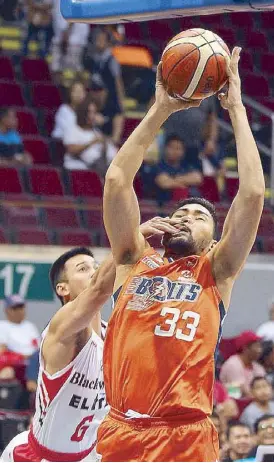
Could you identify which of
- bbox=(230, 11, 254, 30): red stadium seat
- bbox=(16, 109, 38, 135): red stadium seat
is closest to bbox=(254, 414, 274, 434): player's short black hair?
bbox=(16, 109, 38, 135): red stadium seat

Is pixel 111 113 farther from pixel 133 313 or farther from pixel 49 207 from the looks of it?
pixel 133 313

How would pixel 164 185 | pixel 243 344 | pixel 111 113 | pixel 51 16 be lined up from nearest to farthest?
pixel 243 344, pixel 164 185, pixel 111 113, pixel 51 16

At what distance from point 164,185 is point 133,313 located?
7.27 metres

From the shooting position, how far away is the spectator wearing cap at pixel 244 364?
11.4m

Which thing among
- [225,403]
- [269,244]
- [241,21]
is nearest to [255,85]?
[241,21]

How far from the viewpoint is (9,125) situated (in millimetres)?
13492

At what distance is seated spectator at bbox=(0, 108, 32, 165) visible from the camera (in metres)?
13.4

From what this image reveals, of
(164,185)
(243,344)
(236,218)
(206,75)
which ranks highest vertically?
(206,75)

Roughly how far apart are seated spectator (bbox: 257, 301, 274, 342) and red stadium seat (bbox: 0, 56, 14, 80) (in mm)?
4970

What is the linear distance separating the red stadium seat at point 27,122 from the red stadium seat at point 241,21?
4405 mm

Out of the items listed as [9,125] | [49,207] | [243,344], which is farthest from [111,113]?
[243,344]

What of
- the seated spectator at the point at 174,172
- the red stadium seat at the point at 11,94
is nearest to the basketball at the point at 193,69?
the seated spectator at the point at 174,172

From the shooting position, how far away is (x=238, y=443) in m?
9.25

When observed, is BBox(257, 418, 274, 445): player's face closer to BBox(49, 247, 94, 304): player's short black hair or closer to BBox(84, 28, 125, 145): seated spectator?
BBox(49, 247, 94, 304): player's short black hair
